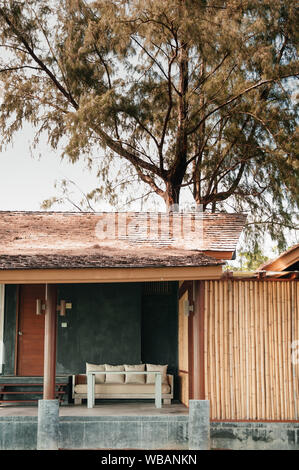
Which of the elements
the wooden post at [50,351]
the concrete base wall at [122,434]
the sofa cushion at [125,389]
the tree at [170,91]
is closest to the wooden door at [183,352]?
the sofa cushion at [125,389]

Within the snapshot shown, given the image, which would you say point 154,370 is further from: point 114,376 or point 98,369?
point 98,369

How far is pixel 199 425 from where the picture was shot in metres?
9.19

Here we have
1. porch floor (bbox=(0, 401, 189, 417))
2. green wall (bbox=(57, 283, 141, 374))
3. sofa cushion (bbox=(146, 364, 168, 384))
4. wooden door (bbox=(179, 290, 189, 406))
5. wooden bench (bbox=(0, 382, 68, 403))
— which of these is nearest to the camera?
porch floor (bbox=(0, 401, 189, 417))

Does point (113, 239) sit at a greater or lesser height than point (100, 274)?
greater

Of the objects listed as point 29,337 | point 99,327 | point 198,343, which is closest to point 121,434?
point 198,343

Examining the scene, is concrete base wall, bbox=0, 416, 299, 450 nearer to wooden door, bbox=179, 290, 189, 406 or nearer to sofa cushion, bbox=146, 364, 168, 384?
wooden door, bbox=179, 290, 189, 406

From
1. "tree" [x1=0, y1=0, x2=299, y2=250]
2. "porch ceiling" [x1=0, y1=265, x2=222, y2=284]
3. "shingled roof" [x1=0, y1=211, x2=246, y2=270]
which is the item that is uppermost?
"tree" [x1=0, y1=0, x2=299, y2=250]

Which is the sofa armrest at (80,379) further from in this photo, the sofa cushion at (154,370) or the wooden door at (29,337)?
the sofa cushion at (154,370)

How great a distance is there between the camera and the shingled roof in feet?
31.5

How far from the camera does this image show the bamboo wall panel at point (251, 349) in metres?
9.67

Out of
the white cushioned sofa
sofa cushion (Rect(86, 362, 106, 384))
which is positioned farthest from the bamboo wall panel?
sofa cushion (Rect(86, 362, 106, 384))

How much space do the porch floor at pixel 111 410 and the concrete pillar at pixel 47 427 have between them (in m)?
0.60

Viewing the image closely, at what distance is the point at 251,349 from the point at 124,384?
8.64ft

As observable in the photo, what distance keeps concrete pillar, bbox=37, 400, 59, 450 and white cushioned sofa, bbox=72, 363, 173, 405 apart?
185cm
